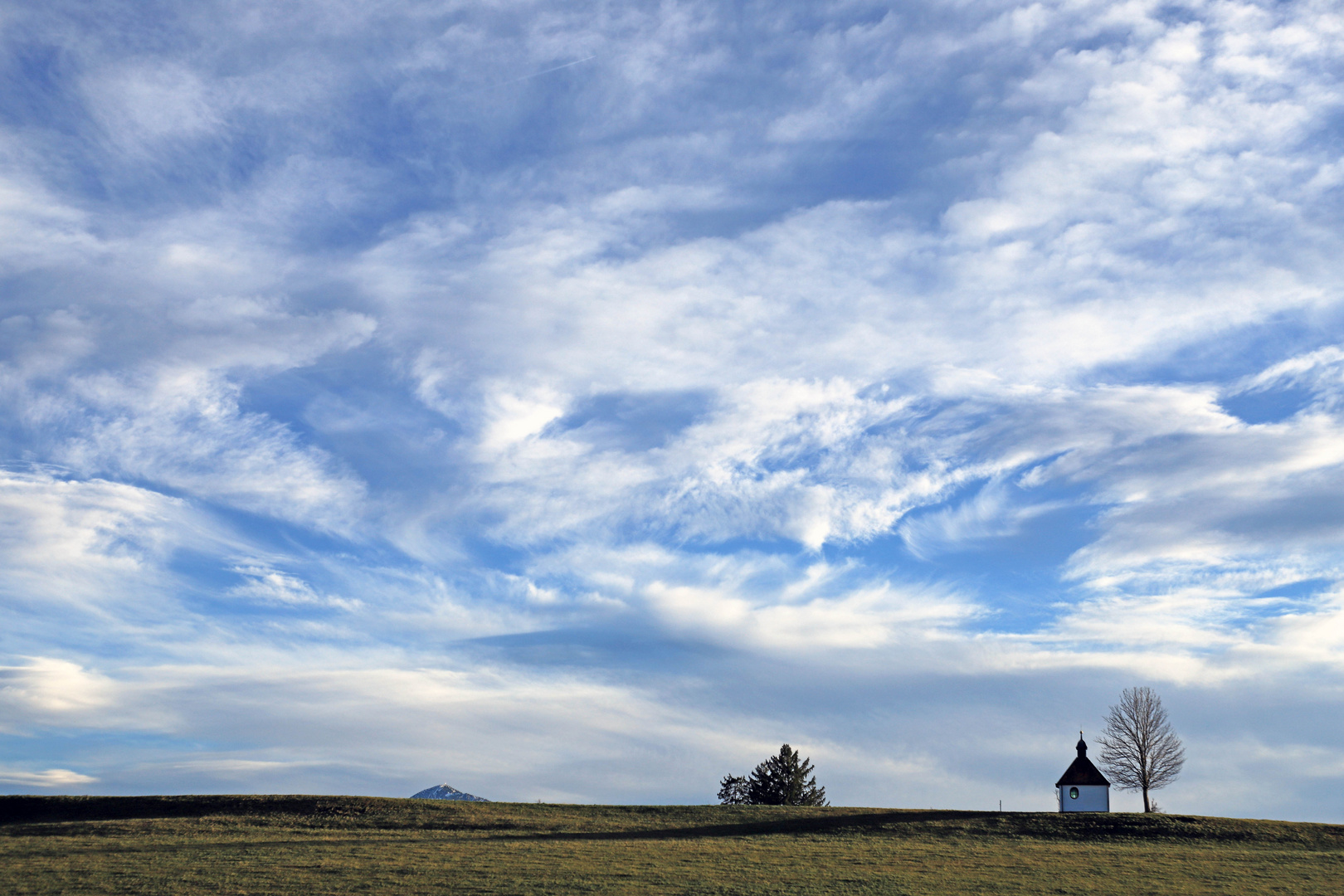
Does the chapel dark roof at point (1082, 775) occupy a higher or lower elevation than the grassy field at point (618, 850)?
higher

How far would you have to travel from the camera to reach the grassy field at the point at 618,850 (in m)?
37.4

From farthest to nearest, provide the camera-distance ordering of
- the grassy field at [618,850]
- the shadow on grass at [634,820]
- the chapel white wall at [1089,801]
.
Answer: the chapel white wall at [1089,801]
the shadow on grass at [634,820]
the grassy field at [618,850]

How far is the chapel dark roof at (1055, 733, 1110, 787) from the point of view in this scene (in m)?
64.8

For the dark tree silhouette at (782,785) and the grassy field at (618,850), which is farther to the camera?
the dark tree silhouette at (782,785)

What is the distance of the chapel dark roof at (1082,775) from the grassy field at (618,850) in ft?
26.6

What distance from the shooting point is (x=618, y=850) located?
45531mm

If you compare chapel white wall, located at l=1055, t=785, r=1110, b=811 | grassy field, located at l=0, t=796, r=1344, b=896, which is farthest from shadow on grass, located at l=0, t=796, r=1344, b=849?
chapel white wall, located at l=1055, t=785, r=1110, b=811

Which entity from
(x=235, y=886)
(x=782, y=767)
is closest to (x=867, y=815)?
(x=782, y=767)

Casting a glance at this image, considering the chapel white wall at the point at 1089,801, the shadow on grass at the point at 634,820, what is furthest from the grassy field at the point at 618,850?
the chapel white wall at the point at 1089,801

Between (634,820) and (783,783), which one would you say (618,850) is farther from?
(783,783)

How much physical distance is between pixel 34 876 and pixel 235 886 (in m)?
9.42

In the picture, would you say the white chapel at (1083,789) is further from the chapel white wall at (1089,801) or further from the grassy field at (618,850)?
the grassy field at (618,850)

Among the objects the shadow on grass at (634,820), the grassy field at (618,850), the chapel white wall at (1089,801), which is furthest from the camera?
the chapel white wall at (1089,801)

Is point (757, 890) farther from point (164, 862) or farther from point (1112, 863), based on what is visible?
point (164, 862)
